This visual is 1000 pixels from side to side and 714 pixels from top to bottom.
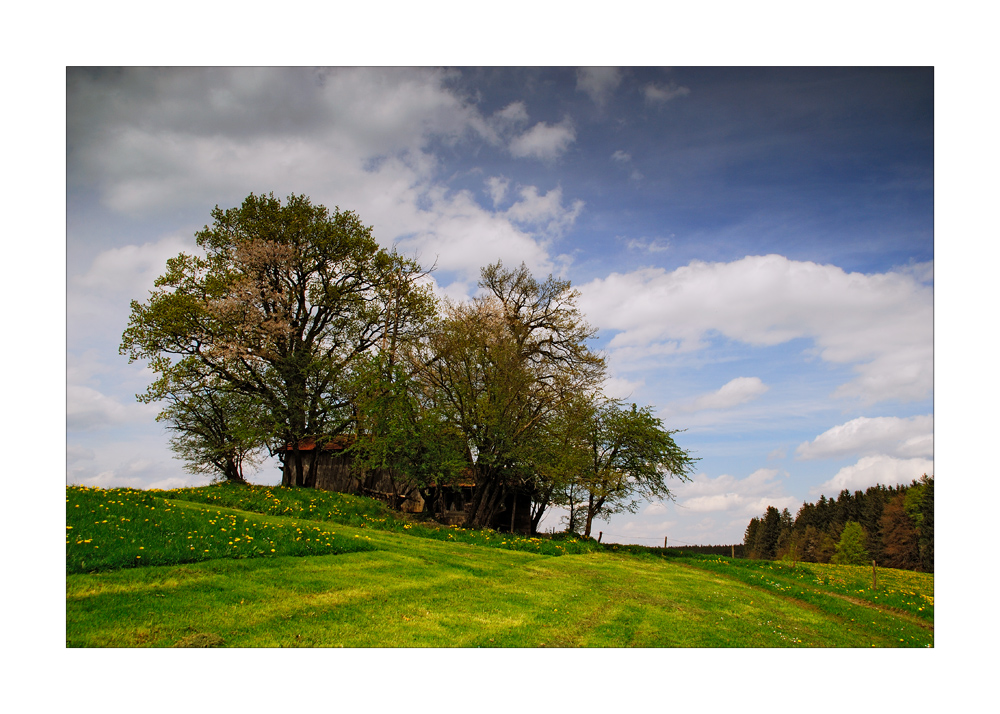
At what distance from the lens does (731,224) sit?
12.6m

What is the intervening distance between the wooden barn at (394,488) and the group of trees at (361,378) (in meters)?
1.04

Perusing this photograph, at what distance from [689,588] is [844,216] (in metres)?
9.73

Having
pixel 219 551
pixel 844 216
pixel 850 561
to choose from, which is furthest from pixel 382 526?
→ pixel 850 561

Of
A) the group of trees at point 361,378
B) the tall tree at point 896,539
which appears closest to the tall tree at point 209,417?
the group of trees at point 361,378

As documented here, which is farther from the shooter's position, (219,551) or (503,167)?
(503,167)

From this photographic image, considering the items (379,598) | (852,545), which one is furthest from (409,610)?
(852,545)

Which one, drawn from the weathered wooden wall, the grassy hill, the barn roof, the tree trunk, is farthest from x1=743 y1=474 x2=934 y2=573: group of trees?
the barn roof

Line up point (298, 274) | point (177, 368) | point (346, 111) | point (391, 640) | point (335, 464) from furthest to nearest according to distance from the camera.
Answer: point (335, 464)
point (298, 274)
point (177, 368)
point (346, 111)
point (391, 640)

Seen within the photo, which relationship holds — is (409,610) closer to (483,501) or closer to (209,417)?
(483,501)

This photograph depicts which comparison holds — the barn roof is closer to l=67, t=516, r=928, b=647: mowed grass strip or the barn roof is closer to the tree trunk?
the tree trunk

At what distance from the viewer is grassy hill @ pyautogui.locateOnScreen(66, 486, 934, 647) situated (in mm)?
7152

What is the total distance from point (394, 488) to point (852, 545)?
143 ft

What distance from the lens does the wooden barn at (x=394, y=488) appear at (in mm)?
24266
